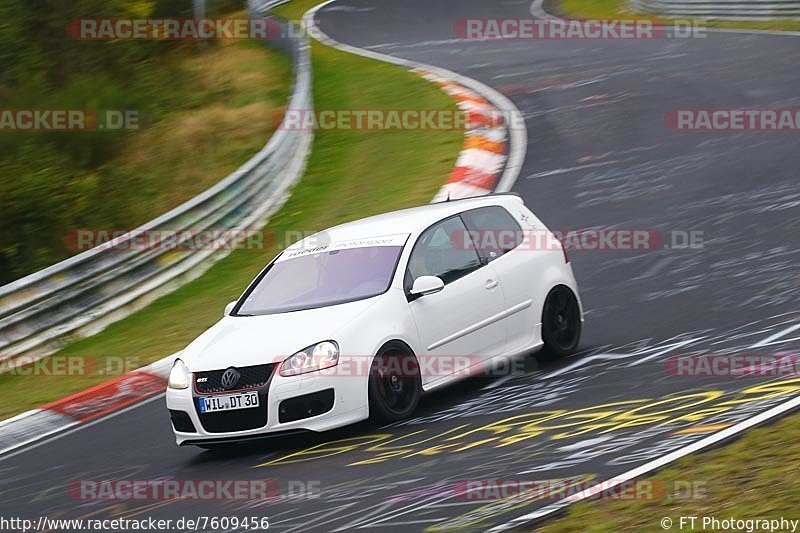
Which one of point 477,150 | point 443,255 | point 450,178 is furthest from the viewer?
point 477,150

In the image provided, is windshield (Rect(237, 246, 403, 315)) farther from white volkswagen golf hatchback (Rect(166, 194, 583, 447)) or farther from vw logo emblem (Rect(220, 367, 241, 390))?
vw logo emblem (Rect(220, 367, 241, 390))

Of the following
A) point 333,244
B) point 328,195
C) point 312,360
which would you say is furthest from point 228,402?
point 328,195

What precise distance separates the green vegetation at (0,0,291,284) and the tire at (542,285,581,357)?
25.3 ft

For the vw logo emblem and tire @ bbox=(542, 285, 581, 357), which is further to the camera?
tire @ bbox=(542, 285, 581, 357)

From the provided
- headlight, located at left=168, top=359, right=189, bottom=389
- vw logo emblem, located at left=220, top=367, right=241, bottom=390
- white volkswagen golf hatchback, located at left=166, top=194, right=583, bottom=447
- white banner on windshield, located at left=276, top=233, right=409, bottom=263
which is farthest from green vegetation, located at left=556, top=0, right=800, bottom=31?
vw logo emblem, located at left=220, top=367, right=241, bottom=390

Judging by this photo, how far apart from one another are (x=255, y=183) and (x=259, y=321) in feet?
26.6

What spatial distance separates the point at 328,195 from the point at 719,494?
481 inches

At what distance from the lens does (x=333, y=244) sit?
10.0 m

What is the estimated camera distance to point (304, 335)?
28.4 ft

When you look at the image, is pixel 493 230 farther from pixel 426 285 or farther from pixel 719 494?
pixel 719 494

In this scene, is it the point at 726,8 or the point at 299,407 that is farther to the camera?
the point at 726,8

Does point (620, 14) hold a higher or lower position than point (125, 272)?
higher

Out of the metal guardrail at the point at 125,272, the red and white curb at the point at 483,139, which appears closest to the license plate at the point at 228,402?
the metal guardrail at the point at 125,272

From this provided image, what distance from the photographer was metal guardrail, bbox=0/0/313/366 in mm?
Answer: 13336
